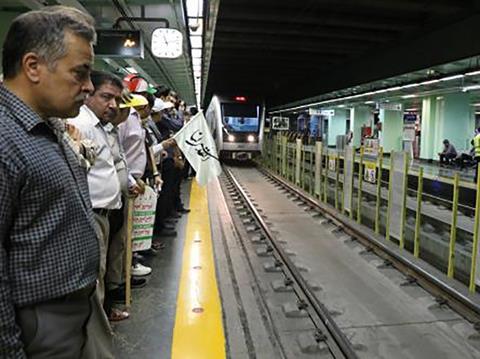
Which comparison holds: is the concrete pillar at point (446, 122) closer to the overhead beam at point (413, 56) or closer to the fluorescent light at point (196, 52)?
the overhead beam at point (413, 56)

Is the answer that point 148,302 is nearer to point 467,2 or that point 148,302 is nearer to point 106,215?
point 106,215

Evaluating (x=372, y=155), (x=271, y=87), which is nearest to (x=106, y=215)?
(x=372, y=155)

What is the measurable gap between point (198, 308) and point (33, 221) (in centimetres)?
291

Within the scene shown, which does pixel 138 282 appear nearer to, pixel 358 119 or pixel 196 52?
pixel 196 52

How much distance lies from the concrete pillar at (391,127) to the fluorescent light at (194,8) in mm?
18511

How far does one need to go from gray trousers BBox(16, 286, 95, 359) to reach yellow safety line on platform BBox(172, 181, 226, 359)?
1830 mm

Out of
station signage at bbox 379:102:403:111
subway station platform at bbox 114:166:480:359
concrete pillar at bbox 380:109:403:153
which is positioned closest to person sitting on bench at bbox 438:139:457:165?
station signage at bbox 379:102:403:111

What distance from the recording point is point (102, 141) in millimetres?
2992

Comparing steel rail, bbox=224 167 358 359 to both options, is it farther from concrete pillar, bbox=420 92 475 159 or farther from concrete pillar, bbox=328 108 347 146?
concrete pillar, bbox=328 108 347 146

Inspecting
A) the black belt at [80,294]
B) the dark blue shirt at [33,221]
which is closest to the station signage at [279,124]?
the black belt at [80,294]

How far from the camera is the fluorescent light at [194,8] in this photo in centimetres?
945

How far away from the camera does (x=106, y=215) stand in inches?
120

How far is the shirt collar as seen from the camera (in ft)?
4.42

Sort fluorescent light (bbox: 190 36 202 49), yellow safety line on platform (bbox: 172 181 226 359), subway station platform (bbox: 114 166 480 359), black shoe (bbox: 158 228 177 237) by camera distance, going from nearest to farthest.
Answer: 1. yellow safety line on platform (bbox: 172 181 226 359)
2. subway station platform (bbox: 114 166 480 359)
3. black shoe (bbox: 158 228 177 237)
4. fluorescent light (bbox: 190 36 202 49)
